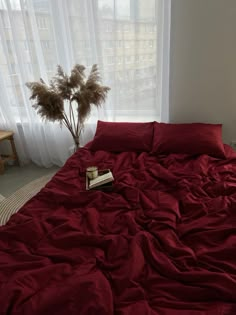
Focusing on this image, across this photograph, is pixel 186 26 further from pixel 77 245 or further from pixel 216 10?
pixel 77 245

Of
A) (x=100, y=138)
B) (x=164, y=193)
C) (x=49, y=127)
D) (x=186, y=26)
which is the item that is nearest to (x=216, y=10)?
(x=186, y=26)

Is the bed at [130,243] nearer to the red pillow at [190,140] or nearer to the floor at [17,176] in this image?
the red pillow at [190,140]

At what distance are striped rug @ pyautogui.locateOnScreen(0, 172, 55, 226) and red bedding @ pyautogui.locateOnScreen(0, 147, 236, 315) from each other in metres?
0.80

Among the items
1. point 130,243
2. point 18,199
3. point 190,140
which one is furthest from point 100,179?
point 18,199

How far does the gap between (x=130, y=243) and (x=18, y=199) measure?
167cm

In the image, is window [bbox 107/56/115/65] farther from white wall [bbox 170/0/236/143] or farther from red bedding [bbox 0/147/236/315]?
red bedding [bbox 0/147/236/315]

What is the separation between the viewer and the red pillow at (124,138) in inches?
89.3

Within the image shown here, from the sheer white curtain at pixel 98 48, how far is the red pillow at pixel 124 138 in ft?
1.05

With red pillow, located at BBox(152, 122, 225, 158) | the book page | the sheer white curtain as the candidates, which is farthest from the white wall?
the book page

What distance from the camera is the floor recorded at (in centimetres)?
268

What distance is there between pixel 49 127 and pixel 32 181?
2.14 feet

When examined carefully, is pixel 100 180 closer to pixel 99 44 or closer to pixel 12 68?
pixel 99 44

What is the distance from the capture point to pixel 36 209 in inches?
58.0

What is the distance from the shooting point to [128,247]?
1.16 metres
